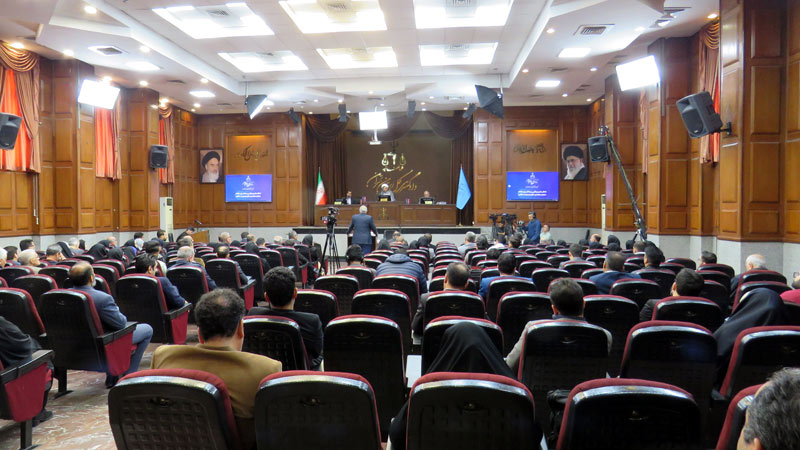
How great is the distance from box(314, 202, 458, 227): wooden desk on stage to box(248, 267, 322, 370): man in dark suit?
1389 cm

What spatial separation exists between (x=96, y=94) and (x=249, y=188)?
21.7 ft

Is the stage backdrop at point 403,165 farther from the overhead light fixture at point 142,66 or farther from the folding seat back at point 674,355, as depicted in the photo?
the folding seat back at point 674,355

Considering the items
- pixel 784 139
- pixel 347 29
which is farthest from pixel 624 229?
pixel 347 29

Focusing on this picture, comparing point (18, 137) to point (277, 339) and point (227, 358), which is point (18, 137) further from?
point (227, 358)

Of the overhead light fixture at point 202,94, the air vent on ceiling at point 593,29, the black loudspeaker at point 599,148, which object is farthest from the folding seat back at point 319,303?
the overhead light fixture at point 202,94

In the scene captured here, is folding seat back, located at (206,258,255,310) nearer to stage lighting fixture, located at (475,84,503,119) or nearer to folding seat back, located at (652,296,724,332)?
folding seat back, located at (652,296,724,332)

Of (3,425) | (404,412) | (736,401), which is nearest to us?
(736,401)

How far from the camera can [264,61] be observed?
512 inches

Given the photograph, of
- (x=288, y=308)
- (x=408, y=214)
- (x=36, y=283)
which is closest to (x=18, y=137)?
(x=36, y=283)

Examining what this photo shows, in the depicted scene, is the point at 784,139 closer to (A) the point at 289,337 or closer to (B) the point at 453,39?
(B) the point at 453,39

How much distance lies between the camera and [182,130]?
17.2m

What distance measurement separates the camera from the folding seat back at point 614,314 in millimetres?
3590

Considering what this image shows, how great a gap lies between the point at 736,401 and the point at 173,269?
18.1 ft

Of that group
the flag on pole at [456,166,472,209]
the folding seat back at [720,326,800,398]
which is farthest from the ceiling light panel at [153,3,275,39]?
the folding seat back at [720,326,800,398]
